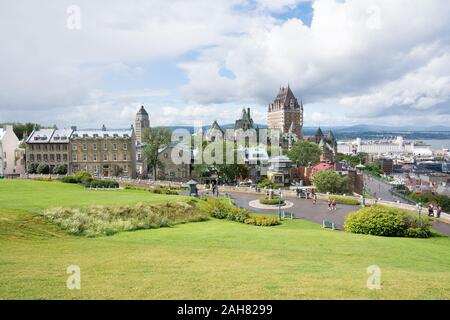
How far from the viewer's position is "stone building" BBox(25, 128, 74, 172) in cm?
8275

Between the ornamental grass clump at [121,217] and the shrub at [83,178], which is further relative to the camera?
the shrub at [83,178]

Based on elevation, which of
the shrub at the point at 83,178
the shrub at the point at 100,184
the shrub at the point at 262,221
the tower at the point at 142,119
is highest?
the tower at the point at 142,119

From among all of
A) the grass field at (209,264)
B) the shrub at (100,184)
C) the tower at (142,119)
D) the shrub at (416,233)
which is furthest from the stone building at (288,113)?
the grass field at (209,264)

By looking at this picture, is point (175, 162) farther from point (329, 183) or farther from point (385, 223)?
point (385, 223)

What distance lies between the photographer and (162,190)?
2030 inches

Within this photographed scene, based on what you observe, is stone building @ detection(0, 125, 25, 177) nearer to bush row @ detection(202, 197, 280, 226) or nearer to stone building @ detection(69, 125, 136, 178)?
stone building @ detection(69, 125, 136, 178)

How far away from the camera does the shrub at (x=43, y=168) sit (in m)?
81.3

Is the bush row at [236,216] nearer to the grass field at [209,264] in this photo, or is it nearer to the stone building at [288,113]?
the grass field at [209,264]

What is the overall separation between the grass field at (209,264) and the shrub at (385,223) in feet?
10.4

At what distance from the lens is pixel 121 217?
28375 mm

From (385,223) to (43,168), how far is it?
72.1 metres

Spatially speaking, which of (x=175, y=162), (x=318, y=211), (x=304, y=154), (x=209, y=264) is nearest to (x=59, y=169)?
(x=175, y=162)
